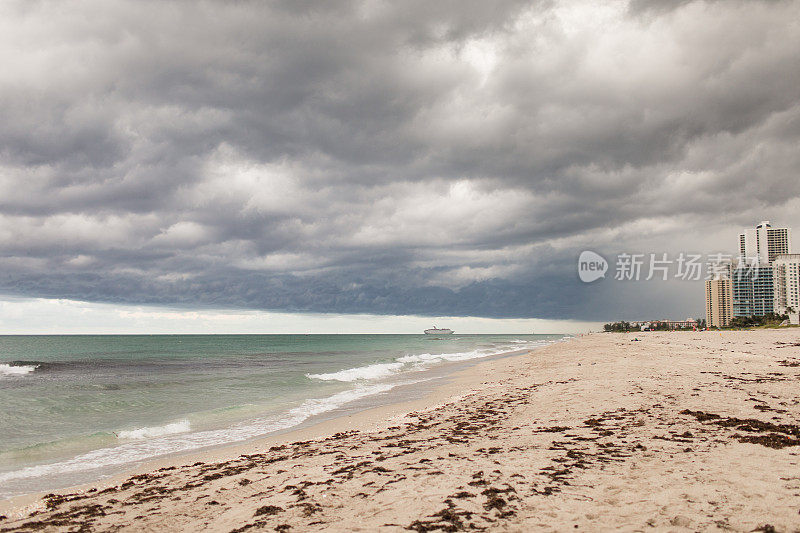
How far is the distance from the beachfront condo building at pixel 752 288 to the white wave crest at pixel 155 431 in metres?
182

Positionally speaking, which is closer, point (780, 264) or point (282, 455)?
point (282, 455)

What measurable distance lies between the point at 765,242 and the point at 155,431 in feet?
785

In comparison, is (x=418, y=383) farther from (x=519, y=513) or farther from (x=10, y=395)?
(x=10, y=395)

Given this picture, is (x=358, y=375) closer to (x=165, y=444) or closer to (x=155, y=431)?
(x=155, y=431)

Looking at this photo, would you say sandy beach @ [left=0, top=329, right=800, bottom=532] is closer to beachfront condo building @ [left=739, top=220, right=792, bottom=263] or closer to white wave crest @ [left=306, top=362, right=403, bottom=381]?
white wave crest @ [left=306, top=362, right=403, bottom=381]

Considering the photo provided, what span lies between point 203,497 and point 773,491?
360 inches

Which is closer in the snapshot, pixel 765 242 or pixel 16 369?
pixel 16 369

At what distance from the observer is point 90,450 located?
14211 mm

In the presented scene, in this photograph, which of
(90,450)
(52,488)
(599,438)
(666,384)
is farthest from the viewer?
(666,384)

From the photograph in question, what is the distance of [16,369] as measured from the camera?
50219 millimetres

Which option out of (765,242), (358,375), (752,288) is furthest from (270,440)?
(765,242)

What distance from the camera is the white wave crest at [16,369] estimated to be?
46500 millimetres

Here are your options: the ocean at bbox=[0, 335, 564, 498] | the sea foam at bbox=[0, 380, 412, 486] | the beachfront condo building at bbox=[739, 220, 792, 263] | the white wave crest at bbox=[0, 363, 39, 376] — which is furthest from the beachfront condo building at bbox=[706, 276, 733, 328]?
the white wave crest at bbox=[0, 363, 39, 376]

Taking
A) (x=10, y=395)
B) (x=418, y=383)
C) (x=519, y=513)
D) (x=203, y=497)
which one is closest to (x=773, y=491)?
(x=519, y=513)
